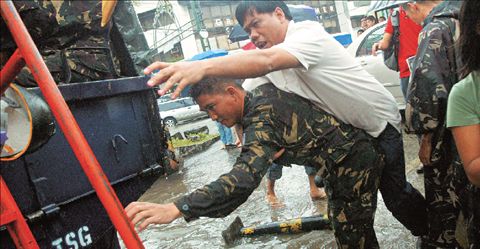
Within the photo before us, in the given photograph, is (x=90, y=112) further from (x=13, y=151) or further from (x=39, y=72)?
(x=39, y=72)

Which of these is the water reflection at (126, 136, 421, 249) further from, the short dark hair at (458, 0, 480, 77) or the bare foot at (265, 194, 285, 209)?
the short dark hair at (458, 0, 480, 77)

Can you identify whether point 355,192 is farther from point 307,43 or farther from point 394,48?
point 394,48

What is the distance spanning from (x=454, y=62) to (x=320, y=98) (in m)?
0.72

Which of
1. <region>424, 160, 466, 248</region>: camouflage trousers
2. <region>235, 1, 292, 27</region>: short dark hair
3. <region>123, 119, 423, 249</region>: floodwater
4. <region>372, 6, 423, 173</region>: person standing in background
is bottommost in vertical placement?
<region>123, 119, 423, 249</region>: floodwater

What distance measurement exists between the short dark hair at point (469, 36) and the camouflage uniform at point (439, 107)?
1.20ft

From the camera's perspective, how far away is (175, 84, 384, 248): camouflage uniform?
1786mm

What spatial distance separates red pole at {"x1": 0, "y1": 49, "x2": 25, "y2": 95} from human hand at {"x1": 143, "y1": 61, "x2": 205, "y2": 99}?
41cm

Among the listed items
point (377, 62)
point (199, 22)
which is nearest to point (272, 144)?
point (377, 62)

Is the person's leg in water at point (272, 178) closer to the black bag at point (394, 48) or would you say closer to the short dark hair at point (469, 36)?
the black bag at point (394, 48)

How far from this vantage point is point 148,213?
1474mm

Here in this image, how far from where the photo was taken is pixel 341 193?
210 centimetres

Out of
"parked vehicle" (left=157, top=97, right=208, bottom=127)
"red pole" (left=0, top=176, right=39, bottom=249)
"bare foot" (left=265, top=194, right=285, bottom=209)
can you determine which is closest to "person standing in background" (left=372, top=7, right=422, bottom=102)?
"bare foot" (left=265, top=194, right=285, bottom=209)

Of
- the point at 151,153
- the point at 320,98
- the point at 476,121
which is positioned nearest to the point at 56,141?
the point at 151,153

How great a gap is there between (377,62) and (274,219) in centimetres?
330
